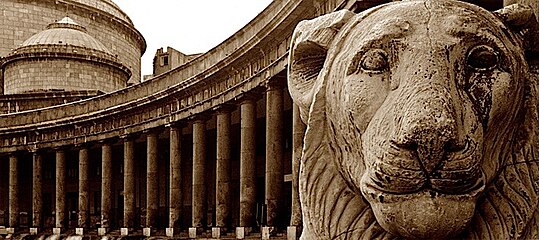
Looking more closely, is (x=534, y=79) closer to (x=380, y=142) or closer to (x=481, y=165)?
(x=481, y=165)

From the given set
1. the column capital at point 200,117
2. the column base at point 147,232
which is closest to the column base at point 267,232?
the column capital at point 200,117

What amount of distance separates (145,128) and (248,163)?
441 inches

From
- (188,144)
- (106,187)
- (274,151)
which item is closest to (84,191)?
(106,187)

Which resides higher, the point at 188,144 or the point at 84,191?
the point at 188,144

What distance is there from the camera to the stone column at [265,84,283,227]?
2720 centimetres

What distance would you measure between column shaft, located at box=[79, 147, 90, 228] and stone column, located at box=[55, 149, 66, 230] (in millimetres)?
1614

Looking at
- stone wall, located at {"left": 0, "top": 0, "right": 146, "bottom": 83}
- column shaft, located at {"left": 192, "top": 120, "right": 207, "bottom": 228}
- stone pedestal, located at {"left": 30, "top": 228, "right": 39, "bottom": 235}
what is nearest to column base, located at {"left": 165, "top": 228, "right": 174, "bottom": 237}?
column shaft, located at {"left": 192, "top": 120, "right": 207, "bottom": 228}

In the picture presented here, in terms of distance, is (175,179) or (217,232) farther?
(175,179)

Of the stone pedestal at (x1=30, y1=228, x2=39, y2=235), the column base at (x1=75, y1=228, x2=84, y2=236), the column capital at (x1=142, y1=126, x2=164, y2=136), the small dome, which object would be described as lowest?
the stone pedestal at (x1=30, y1=228, x2=39, y2=235)

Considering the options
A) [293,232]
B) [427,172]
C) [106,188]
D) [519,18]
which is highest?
[519,18]

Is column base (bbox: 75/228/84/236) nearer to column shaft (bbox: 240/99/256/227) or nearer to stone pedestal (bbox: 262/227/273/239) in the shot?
column shaft (bbox: 240/99/256/227)

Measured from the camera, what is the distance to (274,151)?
2788 cm

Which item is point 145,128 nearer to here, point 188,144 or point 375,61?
point 188,144

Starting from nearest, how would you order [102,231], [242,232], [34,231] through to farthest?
[242,232]
[102,231]
[34,231]
